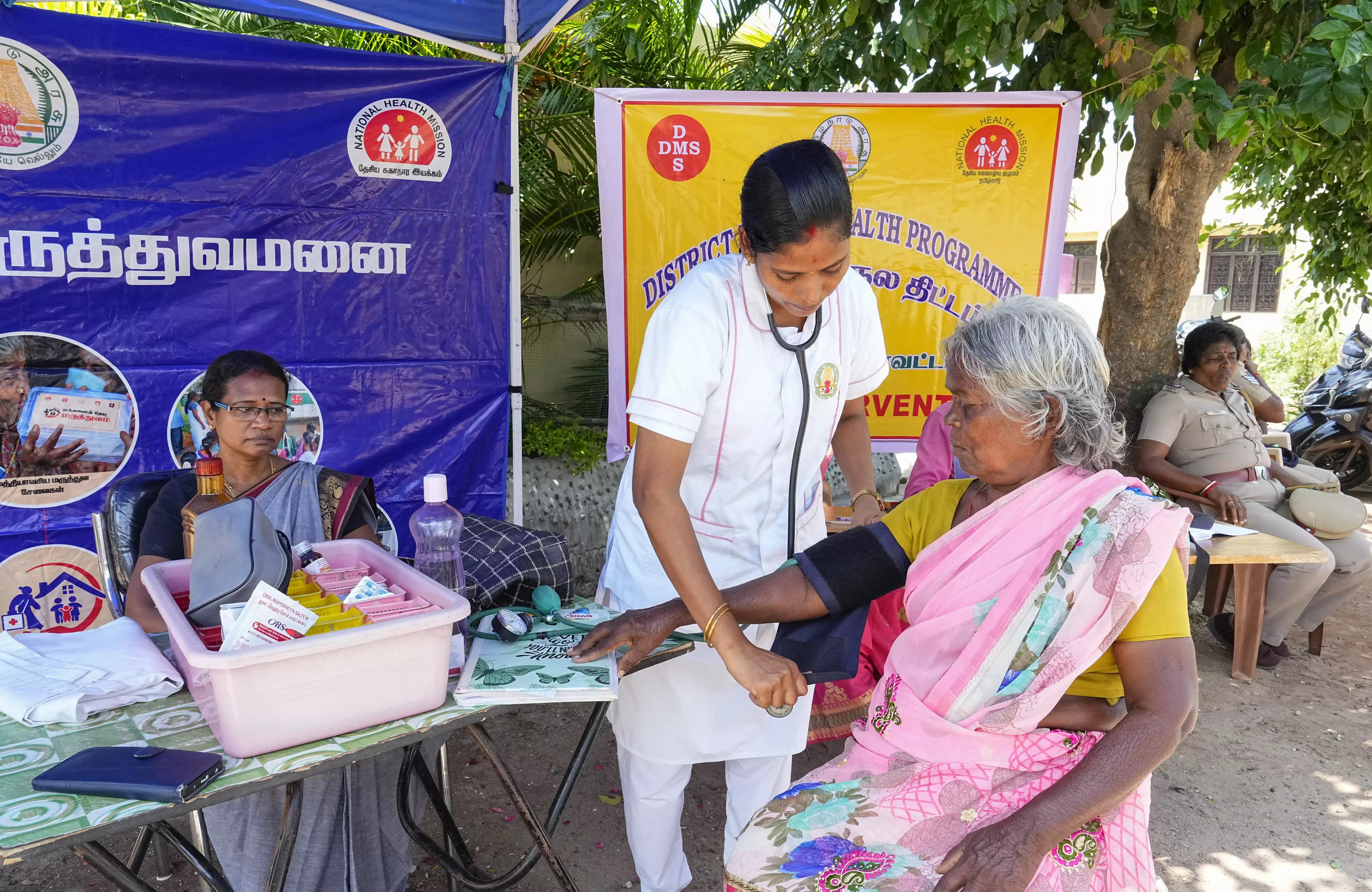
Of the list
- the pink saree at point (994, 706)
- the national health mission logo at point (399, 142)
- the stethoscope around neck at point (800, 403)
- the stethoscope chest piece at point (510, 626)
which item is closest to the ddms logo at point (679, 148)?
the national health mission logo at point (399, 142)

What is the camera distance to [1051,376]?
164 centimetres

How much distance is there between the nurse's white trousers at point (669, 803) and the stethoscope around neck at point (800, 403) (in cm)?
61

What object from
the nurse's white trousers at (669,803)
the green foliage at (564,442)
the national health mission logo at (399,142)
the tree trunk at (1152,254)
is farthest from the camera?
the green foliage at (564,442)

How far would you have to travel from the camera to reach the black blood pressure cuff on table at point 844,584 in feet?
6.44

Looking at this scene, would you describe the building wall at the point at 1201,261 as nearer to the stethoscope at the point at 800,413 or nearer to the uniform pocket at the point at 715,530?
the stethoscope at the point at 800,413

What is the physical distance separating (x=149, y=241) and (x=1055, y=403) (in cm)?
305

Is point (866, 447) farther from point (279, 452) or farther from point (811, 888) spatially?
point (279, 452)

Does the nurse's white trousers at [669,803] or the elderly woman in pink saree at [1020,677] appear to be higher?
the elderly woman in pink saree at [1020,677]

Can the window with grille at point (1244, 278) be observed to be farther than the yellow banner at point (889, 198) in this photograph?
Yes

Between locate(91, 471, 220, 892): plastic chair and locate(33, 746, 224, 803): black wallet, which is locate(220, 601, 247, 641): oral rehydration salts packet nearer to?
locate(33, 746, 224, 803): black wallet

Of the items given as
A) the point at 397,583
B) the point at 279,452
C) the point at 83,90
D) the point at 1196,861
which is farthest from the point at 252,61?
the point at 1196,861

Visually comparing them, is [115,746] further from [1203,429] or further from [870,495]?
[1203,429]

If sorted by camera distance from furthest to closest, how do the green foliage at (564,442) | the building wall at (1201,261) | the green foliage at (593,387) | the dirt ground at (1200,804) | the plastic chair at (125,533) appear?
the building wall at (1201,261) < the green foliage at (593,387) < the green foliage at (564,442) < the dirt ground at (1200,804) < the plastic chair at (125,533)

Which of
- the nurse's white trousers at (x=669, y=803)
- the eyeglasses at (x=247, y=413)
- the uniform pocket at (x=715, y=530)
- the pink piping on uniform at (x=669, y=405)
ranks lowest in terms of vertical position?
the nurse's white trousers at (x=669, y=803)
